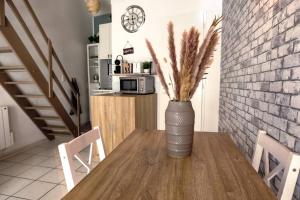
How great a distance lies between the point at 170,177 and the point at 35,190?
2030 millimetres

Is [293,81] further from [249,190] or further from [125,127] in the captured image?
[125,127]

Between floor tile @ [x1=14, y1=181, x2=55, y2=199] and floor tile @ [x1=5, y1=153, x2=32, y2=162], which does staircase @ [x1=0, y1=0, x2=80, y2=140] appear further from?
floor tile @ [x1=14, y1=181, x2=55, y2=199]

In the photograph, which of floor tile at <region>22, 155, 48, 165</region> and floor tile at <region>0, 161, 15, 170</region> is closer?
floor tile at <region>0, 161, 15, 170</region>

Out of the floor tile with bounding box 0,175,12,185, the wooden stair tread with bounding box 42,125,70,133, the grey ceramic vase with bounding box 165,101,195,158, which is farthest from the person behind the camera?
the wooden stair tread with bounding box 42,125,70,133

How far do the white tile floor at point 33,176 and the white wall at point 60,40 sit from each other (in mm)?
389

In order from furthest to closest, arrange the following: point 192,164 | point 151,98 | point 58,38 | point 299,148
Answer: point 58,38 < point 151,98 < point 192,164 < point 299,148

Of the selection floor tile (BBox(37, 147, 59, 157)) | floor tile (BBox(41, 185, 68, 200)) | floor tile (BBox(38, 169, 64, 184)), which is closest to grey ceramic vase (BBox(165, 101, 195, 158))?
floor tile (BBox(41, 185, 68, 200))

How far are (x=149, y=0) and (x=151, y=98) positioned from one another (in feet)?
5.28

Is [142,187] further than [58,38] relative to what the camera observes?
No

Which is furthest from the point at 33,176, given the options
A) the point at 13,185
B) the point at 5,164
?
the point at 5,164

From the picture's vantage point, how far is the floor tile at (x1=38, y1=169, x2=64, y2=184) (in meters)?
2.41

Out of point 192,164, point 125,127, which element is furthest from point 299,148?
point 125,127

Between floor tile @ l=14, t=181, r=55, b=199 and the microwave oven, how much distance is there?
1647mm

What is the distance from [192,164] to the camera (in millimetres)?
959
